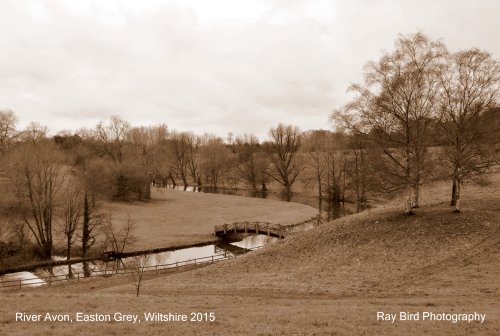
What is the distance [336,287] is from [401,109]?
14.7 meters

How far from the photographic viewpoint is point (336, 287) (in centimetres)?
2148

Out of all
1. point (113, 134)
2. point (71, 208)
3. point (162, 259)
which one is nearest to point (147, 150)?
point (113, 134)

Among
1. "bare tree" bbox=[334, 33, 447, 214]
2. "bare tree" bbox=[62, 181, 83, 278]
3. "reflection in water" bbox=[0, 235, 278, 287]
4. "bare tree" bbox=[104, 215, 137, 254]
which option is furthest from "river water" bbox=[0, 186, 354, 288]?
"bare tree" bbox=[334, 33, 447, 214]

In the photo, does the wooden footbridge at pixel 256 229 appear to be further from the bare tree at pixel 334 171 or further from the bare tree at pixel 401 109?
the bare tree at pixel 334 171

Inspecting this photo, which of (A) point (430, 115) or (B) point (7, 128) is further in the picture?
(B) point (7, 128)

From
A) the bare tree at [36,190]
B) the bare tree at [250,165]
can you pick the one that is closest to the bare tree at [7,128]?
the bare tree at [36,190]

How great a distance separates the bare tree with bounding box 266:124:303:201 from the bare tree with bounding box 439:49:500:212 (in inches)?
2249

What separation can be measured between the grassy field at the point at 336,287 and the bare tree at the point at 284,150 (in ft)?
172

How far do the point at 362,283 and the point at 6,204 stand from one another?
3810 centimetres

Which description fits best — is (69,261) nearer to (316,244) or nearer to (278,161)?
(316,244)

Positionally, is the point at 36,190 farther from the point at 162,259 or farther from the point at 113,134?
the point at 113,134

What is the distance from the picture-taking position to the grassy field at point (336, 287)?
1400 centimetres

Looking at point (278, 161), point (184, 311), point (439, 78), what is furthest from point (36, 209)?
point (278, 161)

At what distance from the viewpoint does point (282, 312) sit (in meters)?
16.2
